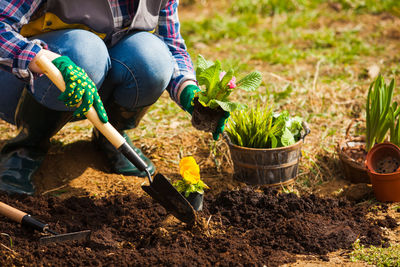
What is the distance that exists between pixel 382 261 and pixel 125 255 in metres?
1.02

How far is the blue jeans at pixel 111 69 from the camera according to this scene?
6.96 ft

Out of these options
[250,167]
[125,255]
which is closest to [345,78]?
[250,167]

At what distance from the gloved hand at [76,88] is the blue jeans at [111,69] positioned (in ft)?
0.55

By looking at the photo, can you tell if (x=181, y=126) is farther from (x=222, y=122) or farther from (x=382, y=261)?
(x=382, y=261)

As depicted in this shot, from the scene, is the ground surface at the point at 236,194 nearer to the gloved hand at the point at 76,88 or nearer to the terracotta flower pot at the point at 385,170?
the terracotta flower pot at the point at 385,170

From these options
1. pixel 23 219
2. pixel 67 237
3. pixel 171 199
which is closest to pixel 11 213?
pixel 23 219

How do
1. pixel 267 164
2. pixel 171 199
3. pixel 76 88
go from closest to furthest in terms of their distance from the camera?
pixel 76 88, pixel 171 199, pixel 267 164

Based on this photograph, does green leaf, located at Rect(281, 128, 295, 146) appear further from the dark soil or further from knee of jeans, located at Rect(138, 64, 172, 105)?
knee of jeans, located at Rect(138, 64, 172, 105)

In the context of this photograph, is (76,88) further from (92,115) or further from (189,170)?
(189,170)

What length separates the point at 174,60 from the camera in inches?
97.4

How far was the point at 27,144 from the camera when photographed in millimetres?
2484

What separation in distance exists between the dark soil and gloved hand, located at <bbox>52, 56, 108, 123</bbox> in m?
0.53

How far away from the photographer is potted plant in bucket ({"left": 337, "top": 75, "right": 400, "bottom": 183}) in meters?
2.54

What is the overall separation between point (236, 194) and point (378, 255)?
71 centimetres
